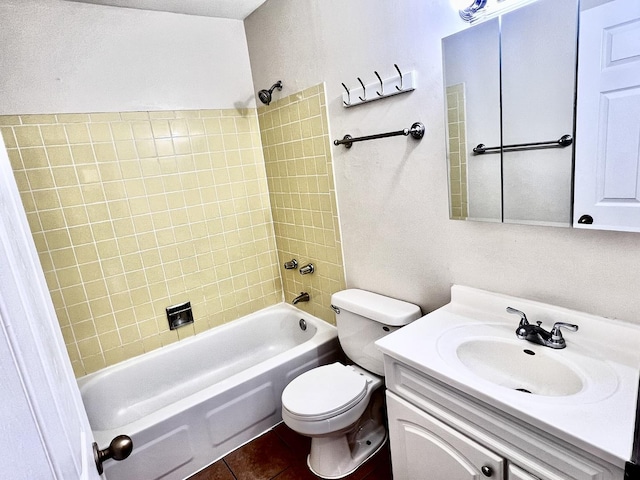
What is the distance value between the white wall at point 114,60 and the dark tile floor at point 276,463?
6.64 feet

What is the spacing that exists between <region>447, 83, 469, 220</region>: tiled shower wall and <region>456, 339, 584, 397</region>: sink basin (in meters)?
0.50

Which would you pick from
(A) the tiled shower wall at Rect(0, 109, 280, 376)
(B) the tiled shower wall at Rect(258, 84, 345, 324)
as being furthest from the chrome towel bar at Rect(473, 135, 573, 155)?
(A) the tiled shower wall at Rect(0, 109, 280, 376)

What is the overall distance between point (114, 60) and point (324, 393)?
2.08 m

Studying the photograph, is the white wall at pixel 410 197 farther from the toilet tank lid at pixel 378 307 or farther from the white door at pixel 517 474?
the white door at pixel 517 474

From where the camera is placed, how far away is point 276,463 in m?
1.80

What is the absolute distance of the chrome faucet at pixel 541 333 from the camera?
1104 millimetres

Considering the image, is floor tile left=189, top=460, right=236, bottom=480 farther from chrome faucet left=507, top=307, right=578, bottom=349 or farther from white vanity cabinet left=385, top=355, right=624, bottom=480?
chrome faucet left=507, top=307, right=578, bottom=349

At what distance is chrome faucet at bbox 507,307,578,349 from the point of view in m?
1.10

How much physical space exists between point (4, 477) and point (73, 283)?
2.00m

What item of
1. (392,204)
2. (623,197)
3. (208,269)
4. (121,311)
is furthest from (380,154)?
(121,311)

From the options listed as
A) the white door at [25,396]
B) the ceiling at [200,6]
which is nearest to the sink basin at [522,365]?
the white door at [25,396]

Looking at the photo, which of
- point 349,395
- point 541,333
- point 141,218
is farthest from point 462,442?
point 141,218

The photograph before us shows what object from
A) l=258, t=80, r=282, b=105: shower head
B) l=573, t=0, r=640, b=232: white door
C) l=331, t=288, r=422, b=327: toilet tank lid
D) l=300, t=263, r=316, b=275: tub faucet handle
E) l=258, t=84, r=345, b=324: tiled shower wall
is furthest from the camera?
l=300, t=263, r=316, b=275: tub faucet handle

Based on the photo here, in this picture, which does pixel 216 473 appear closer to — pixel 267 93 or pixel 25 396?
pixel 25 396
